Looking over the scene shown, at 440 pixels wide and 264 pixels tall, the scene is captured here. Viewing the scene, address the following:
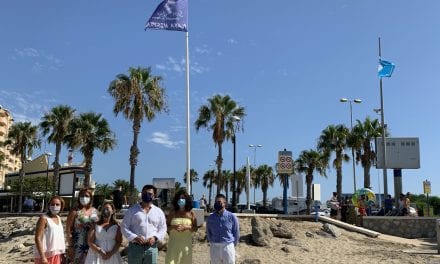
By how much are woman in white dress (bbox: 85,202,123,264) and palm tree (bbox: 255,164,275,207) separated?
6532 cm

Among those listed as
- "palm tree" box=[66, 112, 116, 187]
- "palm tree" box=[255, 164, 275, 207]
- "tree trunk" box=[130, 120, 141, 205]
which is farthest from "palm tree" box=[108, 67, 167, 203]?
"palm tree" box=[255, 164, 275, 207]

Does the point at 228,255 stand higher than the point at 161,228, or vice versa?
the point at 161,228

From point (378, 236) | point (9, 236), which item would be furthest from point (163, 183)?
point (378, 236)

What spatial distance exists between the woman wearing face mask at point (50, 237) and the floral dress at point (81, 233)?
1.12 feet

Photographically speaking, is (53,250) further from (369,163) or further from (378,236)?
(369,163)

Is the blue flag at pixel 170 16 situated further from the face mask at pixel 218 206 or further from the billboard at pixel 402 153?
the billboard at pixel 402 153

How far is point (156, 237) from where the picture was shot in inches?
283

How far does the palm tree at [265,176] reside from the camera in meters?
72.2

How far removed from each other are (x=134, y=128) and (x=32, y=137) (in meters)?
24.9

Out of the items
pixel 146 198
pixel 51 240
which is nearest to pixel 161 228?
pixel 146 198

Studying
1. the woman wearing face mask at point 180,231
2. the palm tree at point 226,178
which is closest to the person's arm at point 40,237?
the woman wearing face mask at point 180,231

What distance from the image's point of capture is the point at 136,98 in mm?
29031

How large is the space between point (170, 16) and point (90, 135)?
1936 cm

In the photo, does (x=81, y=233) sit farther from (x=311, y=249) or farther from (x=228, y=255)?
(x=311, y=249)
